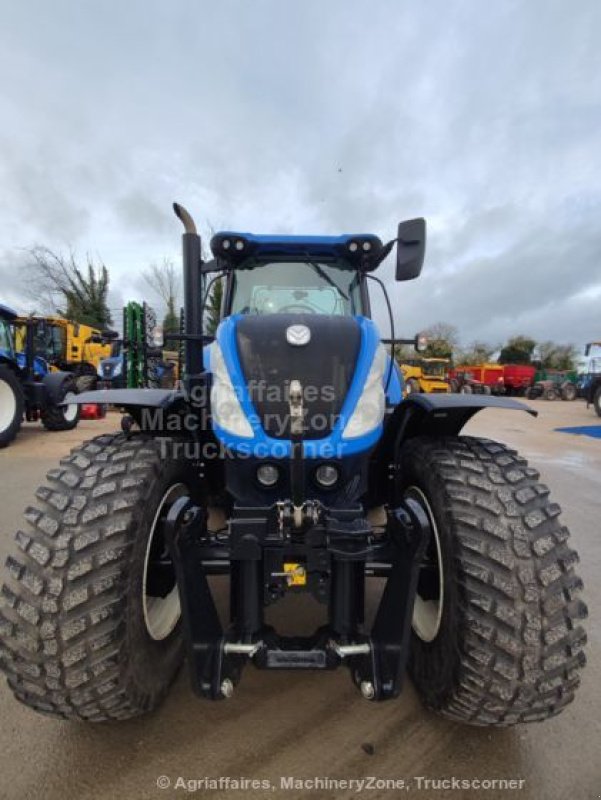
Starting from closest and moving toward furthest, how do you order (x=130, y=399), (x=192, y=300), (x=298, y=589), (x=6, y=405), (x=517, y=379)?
(x=298, y=589) < (x=130, y=399) < (x=192, y=300) < (x=6, y=405) < (x=517, y=379)

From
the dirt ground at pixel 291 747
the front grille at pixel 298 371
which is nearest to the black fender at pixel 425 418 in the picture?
the front grille at pixel 298 371

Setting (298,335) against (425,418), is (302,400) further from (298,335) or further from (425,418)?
(425,418)

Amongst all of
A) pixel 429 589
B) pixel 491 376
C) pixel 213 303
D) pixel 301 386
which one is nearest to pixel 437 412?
pixel 301 386

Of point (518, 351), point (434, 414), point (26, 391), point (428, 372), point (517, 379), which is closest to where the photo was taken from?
point (434, 414)

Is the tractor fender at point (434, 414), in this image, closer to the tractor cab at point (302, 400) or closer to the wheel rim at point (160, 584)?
the tractor cab at point (302, 400)

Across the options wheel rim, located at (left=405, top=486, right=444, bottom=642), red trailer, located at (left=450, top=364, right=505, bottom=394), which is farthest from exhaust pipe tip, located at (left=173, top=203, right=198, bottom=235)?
red trailer, located at (left=450, top=364, right=505, bottom=394)

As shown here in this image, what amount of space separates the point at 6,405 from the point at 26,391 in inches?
44.8

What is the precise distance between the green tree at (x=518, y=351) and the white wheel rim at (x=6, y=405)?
163ft

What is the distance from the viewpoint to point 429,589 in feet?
6.86

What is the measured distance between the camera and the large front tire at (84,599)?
5.38 feet

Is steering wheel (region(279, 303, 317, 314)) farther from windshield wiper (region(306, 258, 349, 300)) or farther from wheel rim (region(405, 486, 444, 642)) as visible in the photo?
wheel rim (region(405, 486, 444, 642))

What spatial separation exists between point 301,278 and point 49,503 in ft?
6.76

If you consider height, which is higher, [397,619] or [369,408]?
[369,408]

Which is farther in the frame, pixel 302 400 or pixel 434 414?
pixel 434 414
